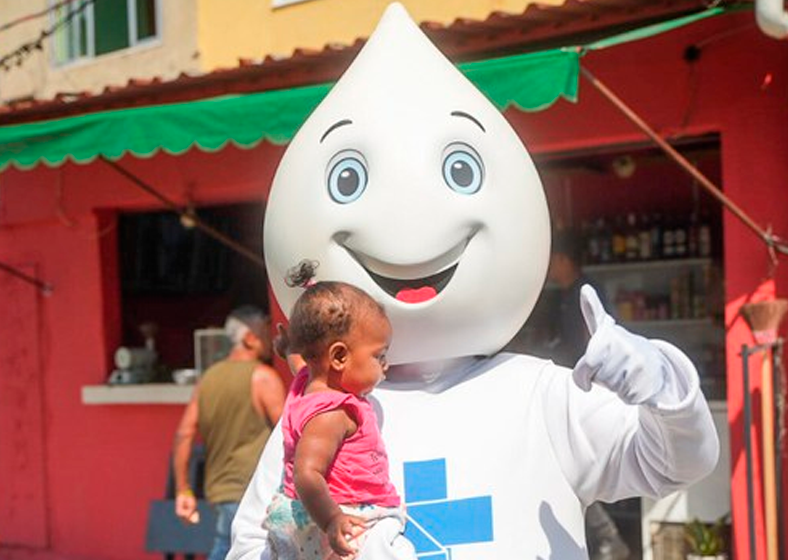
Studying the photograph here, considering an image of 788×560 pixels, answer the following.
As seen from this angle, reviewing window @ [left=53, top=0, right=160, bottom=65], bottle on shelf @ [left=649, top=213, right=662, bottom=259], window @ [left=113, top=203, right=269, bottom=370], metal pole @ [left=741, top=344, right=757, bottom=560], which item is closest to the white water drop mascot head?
metal pole @ [left=741, top=344, right=757, bottom=560]

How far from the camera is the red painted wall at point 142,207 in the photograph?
6105 mm

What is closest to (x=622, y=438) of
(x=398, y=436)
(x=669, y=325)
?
(x=398, y=436)

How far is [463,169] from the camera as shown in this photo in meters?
3.37

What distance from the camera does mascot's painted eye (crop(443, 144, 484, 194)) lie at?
3342 mm

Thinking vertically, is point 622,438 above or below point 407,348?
below

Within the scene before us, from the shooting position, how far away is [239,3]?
9.84 m

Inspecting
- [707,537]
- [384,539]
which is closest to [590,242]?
[707,537]

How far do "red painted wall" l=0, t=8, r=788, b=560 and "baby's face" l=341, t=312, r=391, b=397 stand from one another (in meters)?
3.47

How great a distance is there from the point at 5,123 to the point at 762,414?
4776 mm

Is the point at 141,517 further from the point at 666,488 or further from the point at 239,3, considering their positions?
the point at 666,488

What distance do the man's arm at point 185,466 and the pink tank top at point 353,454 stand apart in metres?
3.41

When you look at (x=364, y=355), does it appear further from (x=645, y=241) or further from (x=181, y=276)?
(x=181, y=276)

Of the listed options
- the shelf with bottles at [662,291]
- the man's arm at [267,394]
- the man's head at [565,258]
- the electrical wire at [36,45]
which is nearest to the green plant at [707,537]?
the man's head at [565,258]

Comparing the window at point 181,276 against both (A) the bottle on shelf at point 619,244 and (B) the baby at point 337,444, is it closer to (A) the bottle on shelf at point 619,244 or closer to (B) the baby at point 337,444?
(A) the bottle on shelf at point 619,244
